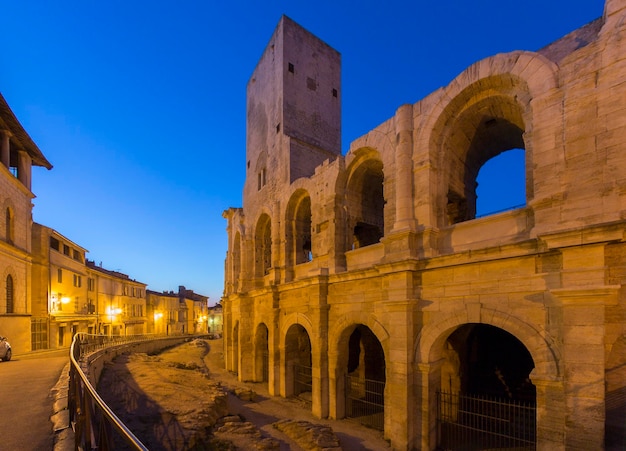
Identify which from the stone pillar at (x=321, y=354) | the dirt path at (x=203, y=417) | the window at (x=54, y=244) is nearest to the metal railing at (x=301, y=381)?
the dirt path at (x=203, y=417)

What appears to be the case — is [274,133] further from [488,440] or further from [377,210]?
[488,440]

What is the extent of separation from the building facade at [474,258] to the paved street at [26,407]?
7663 mm

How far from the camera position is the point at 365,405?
13.5m

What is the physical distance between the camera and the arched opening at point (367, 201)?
1333 centimetres

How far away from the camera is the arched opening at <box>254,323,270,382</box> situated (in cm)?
1872

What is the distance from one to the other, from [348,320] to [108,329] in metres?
33.6

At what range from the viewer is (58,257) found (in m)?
26.4

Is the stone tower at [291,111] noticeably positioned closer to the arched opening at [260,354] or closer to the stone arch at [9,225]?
the arched opening at [260,354]

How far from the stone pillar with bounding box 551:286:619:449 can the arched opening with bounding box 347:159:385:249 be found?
7.71 m

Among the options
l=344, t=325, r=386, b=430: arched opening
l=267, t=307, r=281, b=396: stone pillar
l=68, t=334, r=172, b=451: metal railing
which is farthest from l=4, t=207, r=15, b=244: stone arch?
l=344, t=325, r=386, b=430: arched opening

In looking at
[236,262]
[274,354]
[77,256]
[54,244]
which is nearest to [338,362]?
[274,354]

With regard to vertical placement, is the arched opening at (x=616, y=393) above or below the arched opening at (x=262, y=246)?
below

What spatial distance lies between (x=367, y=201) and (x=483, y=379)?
776cm

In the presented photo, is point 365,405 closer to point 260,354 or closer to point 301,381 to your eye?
point 301,381
